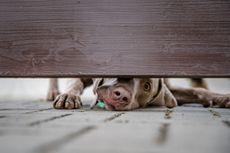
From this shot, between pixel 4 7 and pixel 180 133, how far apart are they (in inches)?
58.8

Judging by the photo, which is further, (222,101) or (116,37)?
(222,101)

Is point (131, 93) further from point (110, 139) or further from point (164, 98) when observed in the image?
point (110, 139)

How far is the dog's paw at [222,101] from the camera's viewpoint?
11.4 ft

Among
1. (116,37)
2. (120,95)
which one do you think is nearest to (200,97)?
(120,95)

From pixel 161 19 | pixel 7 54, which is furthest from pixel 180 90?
pixel 7 54

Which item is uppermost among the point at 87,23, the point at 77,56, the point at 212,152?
the point at 87,23

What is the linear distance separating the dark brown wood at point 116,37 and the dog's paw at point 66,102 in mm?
488

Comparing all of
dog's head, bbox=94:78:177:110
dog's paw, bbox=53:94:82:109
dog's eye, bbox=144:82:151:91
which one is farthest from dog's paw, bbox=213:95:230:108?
dog's paw, bbox=53:94:82:109

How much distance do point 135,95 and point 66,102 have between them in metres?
0.48

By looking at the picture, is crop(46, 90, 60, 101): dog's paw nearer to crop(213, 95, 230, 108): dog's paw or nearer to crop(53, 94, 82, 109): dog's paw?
crop(53, 94, 82, 109): dog's paw

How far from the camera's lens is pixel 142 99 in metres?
3.09

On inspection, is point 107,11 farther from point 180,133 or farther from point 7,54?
point 180,133

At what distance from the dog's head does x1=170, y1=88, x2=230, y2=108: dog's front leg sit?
510 millimetres

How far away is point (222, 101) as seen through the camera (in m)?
3.55
